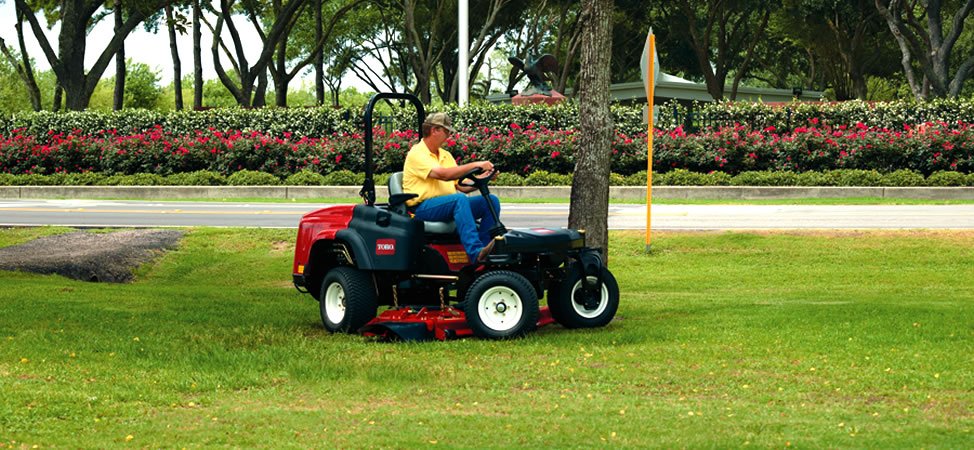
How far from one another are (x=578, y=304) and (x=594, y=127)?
201 cm

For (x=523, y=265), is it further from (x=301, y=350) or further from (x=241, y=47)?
(x=241, y=47)

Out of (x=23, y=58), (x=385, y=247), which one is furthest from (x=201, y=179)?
(x=23, y=58)

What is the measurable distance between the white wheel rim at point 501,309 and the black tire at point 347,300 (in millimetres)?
980

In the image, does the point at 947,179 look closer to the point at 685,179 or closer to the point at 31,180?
the point at 685,179

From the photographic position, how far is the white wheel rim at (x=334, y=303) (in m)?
8.29

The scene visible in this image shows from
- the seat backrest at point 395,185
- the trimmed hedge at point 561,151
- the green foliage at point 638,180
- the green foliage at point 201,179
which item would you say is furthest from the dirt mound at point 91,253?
the green foliage at point 638,180

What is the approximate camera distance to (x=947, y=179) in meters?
22.9

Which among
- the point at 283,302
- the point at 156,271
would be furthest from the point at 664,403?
the point at 156,271

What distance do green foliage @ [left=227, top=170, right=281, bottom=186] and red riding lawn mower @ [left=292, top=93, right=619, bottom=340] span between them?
17.3 m

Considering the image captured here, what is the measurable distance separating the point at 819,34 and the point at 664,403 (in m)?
41.1

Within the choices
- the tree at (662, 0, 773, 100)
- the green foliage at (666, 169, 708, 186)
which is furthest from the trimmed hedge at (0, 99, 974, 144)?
the tree at (662, 0, 773, 100)

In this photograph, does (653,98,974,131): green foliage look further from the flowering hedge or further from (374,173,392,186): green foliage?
(374,173,392,186): green foliage

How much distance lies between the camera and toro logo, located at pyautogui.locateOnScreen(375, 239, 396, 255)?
25.8ft

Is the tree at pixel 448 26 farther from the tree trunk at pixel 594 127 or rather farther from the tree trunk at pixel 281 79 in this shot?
the tree trunk at pixel 594 127
